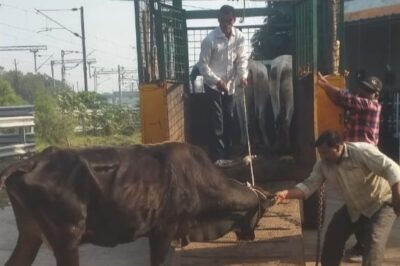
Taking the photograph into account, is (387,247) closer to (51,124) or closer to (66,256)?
(66,256)

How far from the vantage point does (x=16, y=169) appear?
15.1 feet

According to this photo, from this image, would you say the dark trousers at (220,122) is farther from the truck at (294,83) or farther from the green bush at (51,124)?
the green bush at (51,124)

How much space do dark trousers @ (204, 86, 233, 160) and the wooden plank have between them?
1165mm

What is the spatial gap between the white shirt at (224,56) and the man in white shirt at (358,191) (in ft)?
7.43

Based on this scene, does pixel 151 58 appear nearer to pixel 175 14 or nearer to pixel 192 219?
pixel 175 14

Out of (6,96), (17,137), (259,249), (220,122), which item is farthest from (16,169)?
(6,96)

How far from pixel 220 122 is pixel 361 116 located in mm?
1640

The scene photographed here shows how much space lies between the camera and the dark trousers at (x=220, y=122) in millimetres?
7031

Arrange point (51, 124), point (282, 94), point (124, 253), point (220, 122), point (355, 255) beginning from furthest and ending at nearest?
point (51, 124) → point (282, 94) → point (124, 253) → point (220, 122) → point (355, 255)

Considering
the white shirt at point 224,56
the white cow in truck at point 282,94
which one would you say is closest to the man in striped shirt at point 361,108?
the white cow in truck at point 282,94

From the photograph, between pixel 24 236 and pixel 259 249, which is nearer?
pixel 24 236

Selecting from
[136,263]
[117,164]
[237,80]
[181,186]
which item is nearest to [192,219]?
[181,186]

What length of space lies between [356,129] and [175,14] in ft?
9.27

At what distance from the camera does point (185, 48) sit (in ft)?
26.9
